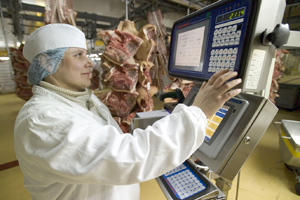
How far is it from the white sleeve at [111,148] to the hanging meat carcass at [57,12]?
199 cm

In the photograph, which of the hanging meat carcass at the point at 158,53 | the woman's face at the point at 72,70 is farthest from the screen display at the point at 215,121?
the hanging meat carcass at the point at 158,53

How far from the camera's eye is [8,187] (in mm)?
1570

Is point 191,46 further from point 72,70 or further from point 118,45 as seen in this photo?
point 118,45

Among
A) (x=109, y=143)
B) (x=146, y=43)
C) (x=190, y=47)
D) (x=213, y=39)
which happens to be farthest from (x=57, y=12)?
(x=109, y=143)

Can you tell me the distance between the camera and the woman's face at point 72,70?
0.78m

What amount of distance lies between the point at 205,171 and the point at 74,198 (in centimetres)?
61

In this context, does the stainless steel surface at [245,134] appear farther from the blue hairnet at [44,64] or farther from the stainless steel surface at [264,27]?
the blue hairnet at [44,64]

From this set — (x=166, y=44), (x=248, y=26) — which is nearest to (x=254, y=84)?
(x=248, y=26)

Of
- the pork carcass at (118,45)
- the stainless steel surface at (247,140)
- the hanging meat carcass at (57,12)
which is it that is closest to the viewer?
the stainless steel surface at (247,140)

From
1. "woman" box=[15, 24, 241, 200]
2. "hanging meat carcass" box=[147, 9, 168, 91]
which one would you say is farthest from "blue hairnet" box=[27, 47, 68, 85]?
"hanging meat carcass" box=[147, 9, 168, 91]

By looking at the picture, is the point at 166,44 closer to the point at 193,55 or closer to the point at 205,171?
the point at 193,55

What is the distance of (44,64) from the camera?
733mm

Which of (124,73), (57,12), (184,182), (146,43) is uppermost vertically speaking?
(57,12)

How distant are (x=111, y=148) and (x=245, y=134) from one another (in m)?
0.46
